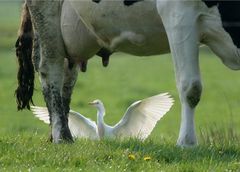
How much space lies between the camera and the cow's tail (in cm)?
1169

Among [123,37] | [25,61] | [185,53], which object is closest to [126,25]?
[123,37]

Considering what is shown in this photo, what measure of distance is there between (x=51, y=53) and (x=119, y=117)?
39.5ft

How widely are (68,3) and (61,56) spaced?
65 cm

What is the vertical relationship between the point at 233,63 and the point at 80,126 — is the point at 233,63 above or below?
above

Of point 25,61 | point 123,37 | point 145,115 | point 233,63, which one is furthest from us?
point 145,115

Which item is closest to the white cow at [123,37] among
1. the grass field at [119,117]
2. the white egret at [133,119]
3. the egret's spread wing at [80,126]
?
the grass field at [119,117]

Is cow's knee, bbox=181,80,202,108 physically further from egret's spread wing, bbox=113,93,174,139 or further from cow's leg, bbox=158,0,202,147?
egret's spread wing, bbox=113,93,174,139

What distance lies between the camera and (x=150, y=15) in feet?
32.2

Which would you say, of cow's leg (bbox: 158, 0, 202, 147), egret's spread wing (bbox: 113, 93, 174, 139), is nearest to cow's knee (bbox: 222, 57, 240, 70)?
cow's leg (bbox: 158, 0, 202, 147)

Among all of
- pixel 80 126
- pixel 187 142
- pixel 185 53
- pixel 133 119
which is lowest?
pixel 80 126

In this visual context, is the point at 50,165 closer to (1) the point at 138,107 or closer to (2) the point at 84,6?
(2) the point at 84,6

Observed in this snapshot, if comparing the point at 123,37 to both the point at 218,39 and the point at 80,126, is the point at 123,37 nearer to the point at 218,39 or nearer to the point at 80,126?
the point at 218,39

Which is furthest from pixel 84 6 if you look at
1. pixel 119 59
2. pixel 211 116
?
pixel 119 59

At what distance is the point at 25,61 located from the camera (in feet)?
38.9
